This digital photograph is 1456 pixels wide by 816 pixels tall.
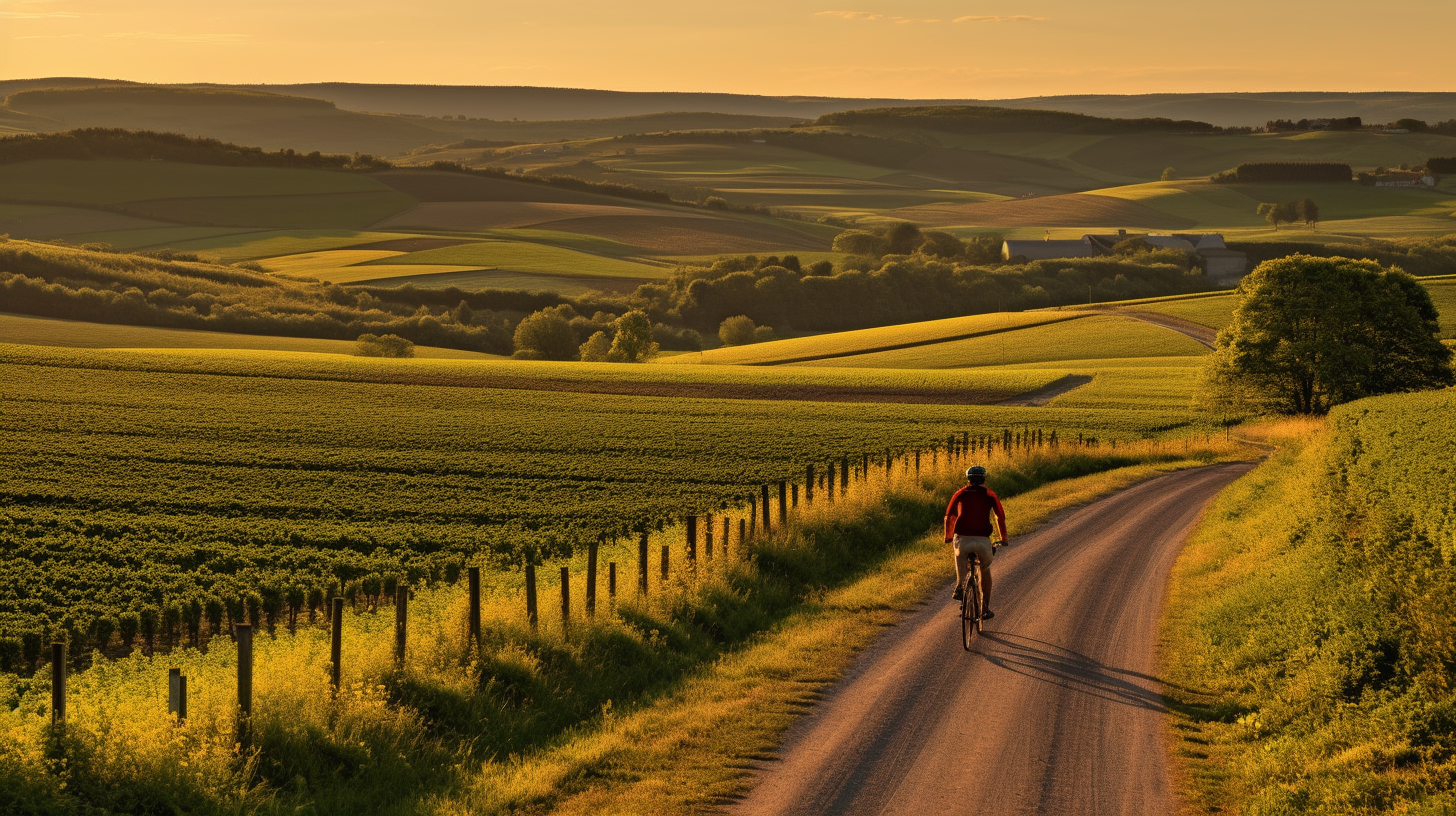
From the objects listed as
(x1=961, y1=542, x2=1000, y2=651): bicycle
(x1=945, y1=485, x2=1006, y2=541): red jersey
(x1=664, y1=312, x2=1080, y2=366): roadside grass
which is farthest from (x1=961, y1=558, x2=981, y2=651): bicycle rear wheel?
(x1=664, y1=312, x2=1080, y2=366): roadside grass

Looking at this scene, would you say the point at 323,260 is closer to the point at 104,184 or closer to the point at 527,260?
the point at 527,260

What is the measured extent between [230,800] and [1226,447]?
48016mm

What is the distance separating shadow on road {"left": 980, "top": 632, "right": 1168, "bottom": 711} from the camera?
16.0 m

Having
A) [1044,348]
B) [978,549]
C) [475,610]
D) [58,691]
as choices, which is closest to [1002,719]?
[978,549]

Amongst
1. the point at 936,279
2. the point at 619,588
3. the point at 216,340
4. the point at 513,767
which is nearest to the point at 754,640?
the point at 619,588

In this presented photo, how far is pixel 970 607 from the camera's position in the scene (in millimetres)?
18375

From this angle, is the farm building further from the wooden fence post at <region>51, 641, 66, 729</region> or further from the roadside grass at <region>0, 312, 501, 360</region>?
the wooden fence post at <region>51, 641, 66, 729</region>

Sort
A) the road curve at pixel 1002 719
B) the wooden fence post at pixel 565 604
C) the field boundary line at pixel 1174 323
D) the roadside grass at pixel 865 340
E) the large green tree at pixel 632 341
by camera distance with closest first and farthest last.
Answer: the road curve at pixel 1002 719, the wooden fence post at pixel 565 604, the field boundary line at pixel 1174 323, the roadside grass at pixel 865 340, the large green tree at pixel 632 341

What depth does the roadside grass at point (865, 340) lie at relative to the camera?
97.7 metres

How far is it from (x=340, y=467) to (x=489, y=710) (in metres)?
29.9

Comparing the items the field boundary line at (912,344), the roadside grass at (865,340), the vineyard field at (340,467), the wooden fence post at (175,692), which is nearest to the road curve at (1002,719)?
the wooden fence post at (175,692)

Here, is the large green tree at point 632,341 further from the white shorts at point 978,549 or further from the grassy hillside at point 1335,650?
the white shorts at point 978,549

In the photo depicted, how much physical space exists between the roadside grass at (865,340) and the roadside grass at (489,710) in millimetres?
74741

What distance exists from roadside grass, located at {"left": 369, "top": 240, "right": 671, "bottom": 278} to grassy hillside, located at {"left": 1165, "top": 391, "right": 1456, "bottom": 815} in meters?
→ 137
